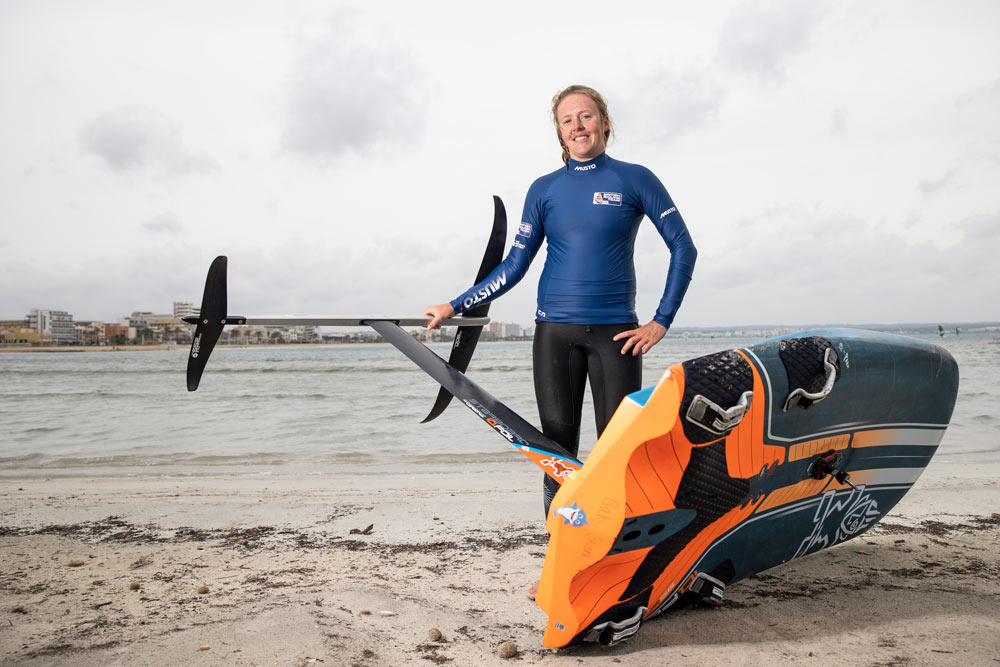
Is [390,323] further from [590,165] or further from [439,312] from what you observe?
[590,165]

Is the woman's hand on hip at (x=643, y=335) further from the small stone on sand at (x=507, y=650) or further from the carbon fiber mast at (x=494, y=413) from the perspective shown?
the small stone on sand at (x=507, y=650)

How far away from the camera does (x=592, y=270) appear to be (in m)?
2.39

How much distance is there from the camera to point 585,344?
7.98ft

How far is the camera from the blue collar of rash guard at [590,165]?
96.7 inches

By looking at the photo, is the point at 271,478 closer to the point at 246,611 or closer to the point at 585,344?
the point at 246,611

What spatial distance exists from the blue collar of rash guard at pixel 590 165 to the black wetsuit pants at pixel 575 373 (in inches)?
23.8

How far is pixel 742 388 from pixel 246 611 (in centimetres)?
188

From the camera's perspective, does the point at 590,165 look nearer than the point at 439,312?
Yes

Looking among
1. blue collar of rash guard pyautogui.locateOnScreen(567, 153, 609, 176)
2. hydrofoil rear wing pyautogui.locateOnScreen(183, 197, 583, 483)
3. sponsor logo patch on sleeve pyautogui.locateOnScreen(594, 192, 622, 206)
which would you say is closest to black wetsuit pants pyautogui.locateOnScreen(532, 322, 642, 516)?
hydrofoil rear wing pyautogui.locateOnScreen(183, 197, 583, 483)

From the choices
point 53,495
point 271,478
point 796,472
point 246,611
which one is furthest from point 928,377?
point 53,495

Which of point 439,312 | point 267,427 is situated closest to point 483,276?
point 439,312

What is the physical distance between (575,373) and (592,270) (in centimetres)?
42

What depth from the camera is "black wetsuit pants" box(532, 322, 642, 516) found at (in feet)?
7.85

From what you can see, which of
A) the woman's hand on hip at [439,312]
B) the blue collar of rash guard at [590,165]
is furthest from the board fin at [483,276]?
the blue collar of rash guard at [590,165]
